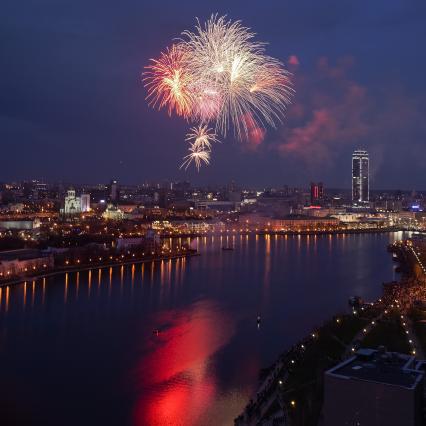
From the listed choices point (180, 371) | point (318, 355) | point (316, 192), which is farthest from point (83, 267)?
point (316, 192)

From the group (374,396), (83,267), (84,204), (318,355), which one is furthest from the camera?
(84,204)

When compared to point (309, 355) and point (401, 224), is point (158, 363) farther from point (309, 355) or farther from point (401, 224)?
point (401, 224)

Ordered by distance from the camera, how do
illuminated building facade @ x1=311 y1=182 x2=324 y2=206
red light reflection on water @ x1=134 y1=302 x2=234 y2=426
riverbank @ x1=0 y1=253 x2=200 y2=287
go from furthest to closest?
illuminated building facade @ x1=311 y1=182 x2=324 y2=206 < riverbank @ x1=0 y1=253 x2=200 y2=287 < red light reflection on water @ x1=134 y1=302 x2=234 y2=426

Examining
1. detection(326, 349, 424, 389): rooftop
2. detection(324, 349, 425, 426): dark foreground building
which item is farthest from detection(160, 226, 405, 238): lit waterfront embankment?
detection(324, 349, 425, 426): dark foreground building

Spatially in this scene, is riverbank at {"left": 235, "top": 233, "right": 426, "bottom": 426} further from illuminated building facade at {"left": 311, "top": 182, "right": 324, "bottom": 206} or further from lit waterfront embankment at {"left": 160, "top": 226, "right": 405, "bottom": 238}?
illuminated building facade at {"left": 311, "top": 182, "right": 324, "bottom": 206}

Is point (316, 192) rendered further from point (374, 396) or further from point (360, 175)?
point (374, 396)

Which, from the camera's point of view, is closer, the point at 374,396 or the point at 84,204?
the point at 374,396

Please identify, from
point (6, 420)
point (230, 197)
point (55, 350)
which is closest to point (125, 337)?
point (55, 350)
